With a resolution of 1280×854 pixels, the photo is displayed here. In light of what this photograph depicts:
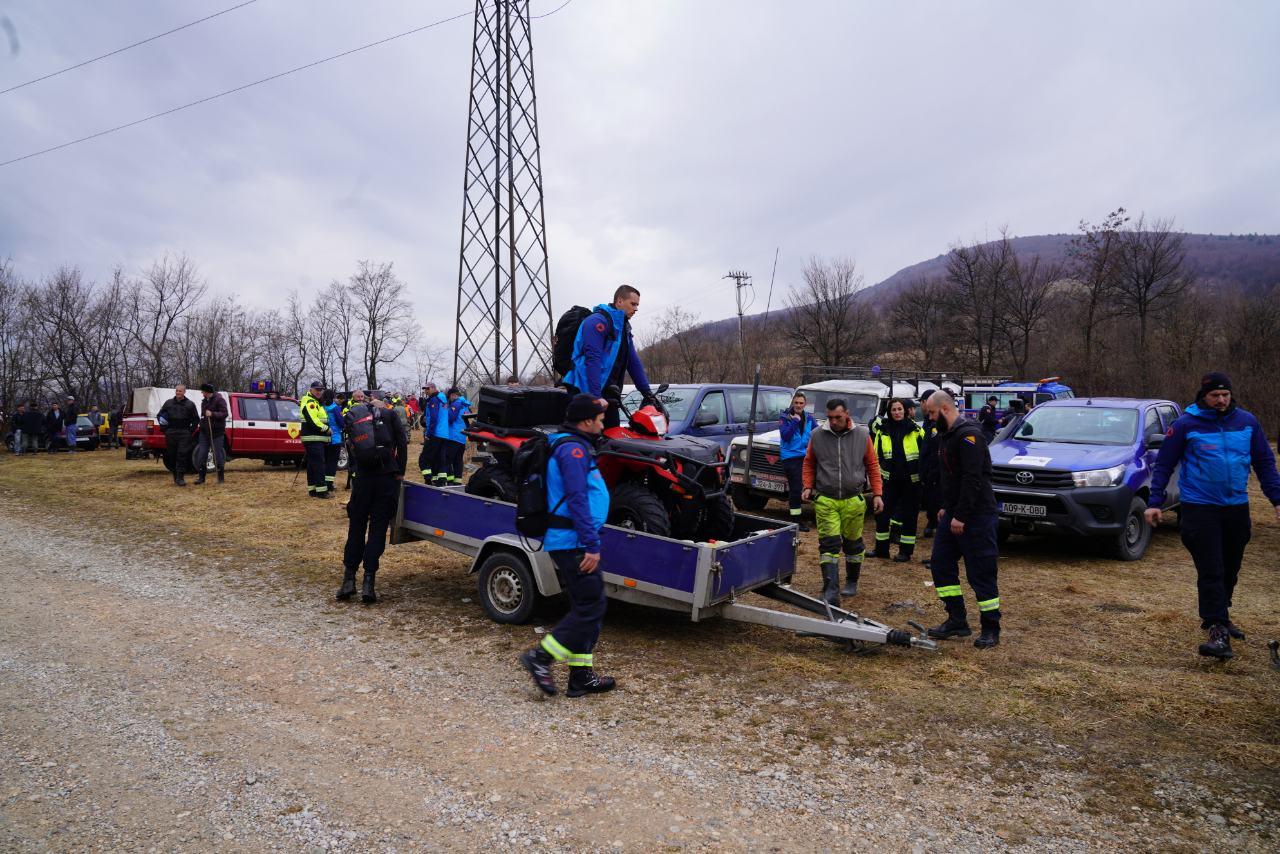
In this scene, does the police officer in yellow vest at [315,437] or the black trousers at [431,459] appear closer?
the police officer in yellow vest at [315,437]

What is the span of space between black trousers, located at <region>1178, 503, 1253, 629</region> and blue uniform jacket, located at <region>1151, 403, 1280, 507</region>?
3.1 inches

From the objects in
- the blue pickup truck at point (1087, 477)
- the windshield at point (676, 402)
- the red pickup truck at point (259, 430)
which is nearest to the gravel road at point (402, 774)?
the blue pickup truck at point (1087, 477)

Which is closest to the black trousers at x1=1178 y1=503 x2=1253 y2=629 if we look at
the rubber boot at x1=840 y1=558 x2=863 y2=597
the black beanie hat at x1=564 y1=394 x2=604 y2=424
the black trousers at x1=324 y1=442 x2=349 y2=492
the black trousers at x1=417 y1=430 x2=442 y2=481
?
the rubber boot at x1=840 y1=558 x2=863 y2=597

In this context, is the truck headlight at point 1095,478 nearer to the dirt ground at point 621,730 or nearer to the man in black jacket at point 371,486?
the dirt ground at point 621,730

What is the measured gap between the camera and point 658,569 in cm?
491

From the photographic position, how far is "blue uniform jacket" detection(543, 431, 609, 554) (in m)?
4.29

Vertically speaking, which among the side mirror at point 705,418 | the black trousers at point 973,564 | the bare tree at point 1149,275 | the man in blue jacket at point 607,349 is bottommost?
the black trousers at point 973,564

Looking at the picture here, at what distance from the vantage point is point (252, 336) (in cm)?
4612

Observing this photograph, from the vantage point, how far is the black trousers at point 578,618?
4.34 meters

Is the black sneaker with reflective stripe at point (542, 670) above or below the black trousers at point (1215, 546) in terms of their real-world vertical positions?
below

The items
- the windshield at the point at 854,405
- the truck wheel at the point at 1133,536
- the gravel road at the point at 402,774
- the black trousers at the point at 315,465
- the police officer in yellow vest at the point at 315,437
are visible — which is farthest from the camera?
the black trousers at the point at 315,465

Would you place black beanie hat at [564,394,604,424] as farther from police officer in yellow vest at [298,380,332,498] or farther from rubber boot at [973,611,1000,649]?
police officer in yellow vest at [298,380,332,498]

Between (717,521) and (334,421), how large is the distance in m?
8.63

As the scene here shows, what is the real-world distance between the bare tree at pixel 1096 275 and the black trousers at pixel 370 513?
1446 inches
